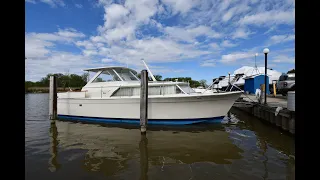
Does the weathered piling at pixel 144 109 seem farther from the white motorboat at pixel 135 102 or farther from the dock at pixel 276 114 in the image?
the dock at pixel 276 114

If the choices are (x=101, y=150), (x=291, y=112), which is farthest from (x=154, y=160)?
(x=291, y=112)

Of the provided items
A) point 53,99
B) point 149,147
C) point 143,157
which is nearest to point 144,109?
point 149,147

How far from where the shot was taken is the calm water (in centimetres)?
504

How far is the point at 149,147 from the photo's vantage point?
7.19 metres

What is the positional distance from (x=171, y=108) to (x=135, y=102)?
1.87 m

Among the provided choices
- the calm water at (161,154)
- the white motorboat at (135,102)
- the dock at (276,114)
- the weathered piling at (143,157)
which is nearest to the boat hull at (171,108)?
the white motorboat at (135,102)

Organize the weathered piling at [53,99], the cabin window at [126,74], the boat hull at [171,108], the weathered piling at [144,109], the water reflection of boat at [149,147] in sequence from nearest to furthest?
the water reflection of boat at [149,147] → the weathered piling at [144,109] → the boat hull at [171,108] → the weathered piling at [53,99] → the cabin window at [126,74]

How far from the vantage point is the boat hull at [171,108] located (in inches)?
387

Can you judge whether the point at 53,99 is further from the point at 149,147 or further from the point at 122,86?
the point at 149,147

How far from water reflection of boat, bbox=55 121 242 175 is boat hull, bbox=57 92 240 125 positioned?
90cm

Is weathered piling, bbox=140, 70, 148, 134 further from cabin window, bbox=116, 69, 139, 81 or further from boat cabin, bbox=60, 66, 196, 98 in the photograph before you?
cabin window, bbox=116, 69, 139, 81

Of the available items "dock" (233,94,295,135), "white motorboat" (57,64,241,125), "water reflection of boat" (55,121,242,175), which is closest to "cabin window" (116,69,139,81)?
"white motorboat" (57,64,241,125)
